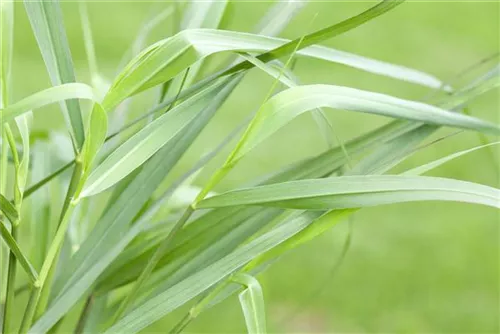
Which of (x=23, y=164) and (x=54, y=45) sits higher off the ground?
(x=54, y=45)

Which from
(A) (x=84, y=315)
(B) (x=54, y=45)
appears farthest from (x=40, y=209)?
(B) (x=54, y=45)

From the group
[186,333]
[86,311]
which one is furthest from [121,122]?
[186,333]

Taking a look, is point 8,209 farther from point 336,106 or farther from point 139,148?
point 336,106

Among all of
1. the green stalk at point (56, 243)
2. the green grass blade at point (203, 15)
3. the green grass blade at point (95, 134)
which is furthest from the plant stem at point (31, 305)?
the green grass blade at point (203, 15)

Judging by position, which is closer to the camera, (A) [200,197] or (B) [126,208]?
(A) [200,197]

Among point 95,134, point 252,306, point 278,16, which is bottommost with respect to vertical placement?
point 252,306

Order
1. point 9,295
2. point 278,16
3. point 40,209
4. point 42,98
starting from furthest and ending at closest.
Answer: point 40,209 < point 278,16 < point 9,295 < point 42,98
